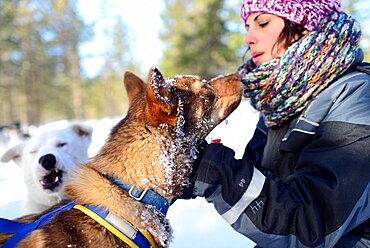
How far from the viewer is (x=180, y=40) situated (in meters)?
20.1

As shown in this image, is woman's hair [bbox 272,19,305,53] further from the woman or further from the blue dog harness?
the blue dog harness

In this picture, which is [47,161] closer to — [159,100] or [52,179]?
[52,179]

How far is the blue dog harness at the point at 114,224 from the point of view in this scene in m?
1.83

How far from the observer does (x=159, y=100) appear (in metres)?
1.91

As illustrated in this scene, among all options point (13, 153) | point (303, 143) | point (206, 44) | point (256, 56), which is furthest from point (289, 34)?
point (206, 44)

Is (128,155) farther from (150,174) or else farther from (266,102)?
(266,102)

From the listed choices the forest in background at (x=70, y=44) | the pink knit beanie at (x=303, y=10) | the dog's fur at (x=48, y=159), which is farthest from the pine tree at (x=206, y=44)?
the pink knit beanie at (x=303, y=10)

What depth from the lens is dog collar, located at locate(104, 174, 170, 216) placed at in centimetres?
194

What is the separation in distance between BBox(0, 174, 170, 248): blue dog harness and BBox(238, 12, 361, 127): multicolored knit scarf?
3.65 feet

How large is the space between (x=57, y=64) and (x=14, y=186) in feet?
83.0

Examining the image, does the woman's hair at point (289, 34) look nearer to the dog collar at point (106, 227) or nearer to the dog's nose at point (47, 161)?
the dog collar at point (106, 227)

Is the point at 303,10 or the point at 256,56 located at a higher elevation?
the point at 303,10

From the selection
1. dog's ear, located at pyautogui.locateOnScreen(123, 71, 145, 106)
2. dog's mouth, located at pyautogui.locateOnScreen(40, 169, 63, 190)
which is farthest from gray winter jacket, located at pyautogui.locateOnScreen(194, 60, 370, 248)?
dog's mouth, located at pyautogui.locateOnScreen(40, 169, 63, 190)

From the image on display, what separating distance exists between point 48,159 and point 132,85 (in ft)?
4.56
